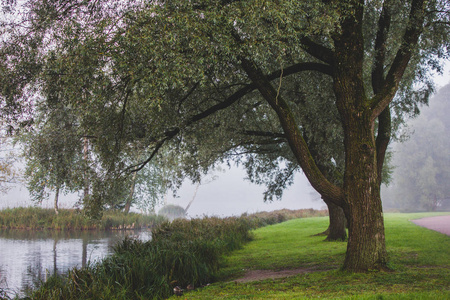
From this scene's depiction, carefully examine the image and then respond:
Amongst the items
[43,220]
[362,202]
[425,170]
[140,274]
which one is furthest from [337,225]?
[425,170]

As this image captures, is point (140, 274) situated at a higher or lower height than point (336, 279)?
higher

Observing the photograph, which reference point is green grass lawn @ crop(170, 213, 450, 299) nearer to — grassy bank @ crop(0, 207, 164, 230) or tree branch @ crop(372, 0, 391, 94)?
tree branch @ crop(372, 0, 391, 94)

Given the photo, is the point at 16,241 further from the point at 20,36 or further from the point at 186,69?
the point at 186,69

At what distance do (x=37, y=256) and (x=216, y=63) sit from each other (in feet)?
38.6

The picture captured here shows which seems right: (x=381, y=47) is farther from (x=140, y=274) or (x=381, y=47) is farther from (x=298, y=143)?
(x=140, y=274)

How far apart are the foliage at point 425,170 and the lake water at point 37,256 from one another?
5083cm

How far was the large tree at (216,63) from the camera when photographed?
7211mm

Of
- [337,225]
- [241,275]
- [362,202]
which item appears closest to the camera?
[362,202]

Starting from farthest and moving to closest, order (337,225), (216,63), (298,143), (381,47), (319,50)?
1. (337,225)
2. (381,47)
3. (319,50)
4. (298,143)
5. (216,63)

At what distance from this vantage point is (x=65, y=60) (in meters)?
7.76

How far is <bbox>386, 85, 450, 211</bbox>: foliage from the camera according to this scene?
55469 mm

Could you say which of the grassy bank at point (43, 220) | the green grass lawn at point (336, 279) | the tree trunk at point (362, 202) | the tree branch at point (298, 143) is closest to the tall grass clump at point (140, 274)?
the green grass lawn at point (336, 279)

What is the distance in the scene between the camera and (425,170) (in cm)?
5538

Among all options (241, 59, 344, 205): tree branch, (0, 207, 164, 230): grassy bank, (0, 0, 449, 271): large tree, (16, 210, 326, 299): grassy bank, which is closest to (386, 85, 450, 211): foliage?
(0, 207, 164, 230): grassy bank
